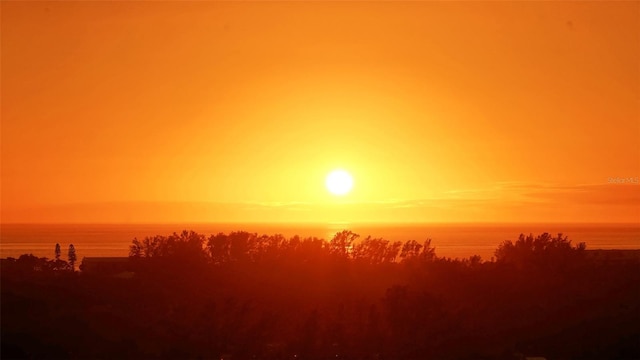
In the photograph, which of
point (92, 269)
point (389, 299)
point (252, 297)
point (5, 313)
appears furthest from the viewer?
point (92, 269)

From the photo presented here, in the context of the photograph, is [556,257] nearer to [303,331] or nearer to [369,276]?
[369,276]

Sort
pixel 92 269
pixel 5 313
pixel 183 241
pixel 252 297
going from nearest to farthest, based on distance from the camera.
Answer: pixel 5 313
pixel 252 297
pixel 92 269
pixel 183 241

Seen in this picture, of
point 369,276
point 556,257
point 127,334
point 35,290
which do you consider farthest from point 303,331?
point 556,257

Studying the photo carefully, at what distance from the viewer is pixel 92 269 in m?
61.5

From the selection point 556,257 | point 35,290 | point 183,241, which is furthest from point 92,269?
point 556,257

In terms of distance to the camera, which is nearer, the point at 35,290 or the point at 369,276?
the point at 35,290

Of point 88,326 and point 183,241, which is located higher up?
point 183,241

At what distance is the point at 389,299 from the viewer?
46.6 m

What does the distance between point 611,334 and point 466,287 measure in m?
14.2

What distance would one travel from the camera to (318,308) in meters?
49.8

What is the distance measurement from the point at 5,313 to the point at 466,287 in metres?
29.6

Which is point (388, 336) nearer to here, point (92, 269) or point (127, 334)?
point (127, 334)

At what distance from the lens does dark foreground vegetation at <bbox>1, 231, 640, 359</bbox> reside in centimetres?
3919

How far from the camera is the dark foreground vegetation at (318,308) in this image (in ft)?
129
